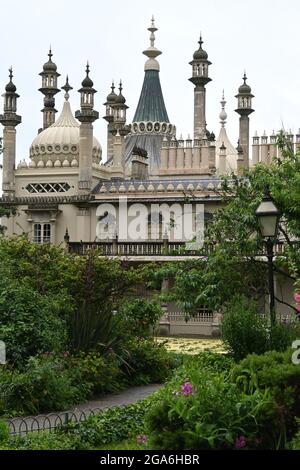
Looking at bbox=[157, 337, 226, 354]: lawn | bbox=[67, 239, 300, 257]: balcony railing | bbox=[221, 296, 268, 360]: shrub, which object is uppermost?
bbox=[67, 239, 300, 257]: balcony railing

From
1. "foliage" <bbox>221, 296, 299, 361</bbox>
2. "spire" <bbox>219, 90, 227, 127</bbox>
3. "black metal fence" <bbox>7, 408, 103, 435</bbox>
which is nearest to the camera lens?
"black metal fence" <bbox>7, 408, 103, 435</bbox>

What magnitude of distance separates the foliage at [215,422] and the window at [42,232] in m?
31.7

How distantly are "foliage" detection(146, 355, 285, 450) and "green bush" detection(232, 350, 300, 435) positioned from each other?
112 millimetres

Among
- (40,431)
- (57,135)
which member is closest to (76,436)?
(40,431)

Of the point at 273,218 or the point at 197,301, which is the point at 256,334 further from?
the point at 197,301

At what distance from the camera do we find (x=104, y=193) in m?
39.9

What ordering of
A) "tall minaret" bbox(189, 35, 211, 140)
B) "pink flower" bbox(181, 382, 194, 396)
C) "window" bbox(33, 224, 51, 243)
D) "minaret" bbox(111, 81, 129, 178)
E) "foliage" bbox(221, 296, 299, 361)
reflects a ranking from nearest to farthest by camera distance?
1. "pink flower" bbox(181, 382, 194, 396)
2. "foliage" bbox(221, 296, 299, 361)
3. "window" bbox(33, 224, 51, 243)
4. "minaret" bbox(111, 81, 129, 178)
5. "tall minaret" bbox(189, 35, 211, 140)

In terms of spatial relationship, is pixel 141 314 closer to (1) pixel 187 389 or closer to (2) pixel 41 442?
(2) pixel 41 442

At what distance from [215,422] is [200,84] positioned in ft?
130

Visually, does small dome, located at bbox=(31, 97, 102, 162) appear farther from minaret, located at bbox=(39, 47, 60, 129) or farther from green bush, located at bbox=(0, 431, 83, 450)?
Answer: green bush, located at bbox=(0, 431, 83, 450)

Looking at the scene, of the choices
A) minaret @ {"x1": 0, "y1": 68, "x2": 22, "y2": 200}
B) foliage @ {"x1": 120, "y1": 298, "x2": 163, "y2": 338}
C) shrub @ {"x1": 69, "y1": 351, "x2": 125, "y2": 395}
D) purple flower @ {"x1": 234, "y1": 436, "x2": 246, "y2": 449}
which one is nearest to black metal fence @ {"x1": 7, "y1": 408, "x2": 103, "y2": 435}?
shrub @ {"x1": 69, "y1": 351, "x2": 125, "y2": 395}

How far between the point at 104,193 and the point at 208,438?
31.7 metres

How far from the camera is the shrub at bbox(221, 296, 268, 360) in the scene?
13867 mm

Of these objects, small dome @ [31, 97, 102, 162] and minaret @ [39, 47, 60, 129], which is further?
minaret @ [39, 47, 60, 129]
